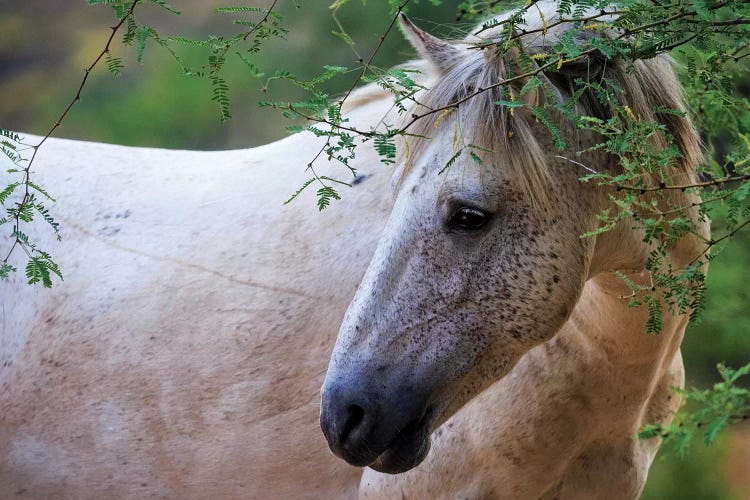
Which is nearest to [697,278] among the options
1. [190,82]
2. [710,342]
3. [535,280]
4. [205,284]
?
[535,280]

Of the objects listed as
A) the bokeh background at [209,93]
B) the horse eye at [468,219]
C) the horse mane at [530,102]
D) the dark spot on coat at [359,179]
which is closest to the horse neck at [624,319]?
the horse mane at [530,102]

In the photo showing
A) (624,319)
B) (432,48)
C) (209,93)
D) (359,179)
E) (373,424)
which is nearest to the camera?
(373,424)

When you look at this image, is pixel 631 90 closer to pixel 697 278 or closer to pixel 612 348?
pixel 697 278

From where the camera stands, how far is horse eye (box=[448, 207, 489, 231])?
195cm

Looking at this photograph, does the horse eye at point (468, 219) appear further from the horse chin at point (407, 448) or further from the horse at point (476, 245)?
the horse chin at point (407, 448)

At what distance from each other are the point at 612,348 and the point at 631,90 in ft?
2.38

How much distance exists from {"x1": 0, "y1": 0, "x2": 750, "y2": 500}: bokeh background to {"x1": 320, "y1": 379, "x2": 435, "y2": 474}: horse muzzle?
3041 mm

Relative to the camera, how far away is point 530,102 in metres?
1.99

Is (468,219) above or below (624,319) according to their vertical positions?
above

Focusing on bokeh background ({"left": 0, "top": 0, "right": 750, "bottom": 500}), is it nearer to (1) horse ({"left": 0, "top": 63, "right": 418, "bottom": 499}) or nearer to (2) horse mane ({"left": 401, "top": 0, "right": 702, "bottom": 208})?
(1) horse ({"left": 0, "top": 63, "right": 418, "bottom": 499})

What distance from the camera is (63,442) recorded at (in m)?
2.86

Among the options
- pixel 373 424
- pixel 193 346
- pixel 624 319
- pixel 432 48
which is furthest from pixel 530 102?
pixel 193 346

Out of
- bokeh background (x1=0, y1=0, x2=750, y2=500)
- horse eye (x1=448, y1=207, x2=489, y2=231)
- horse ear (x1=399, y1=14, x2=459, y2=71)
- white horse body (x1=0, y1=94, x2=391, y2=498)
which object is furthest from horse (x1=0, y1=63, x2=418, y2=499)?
bokeh background (x1=0, y1=0, x2=750, y2=500)

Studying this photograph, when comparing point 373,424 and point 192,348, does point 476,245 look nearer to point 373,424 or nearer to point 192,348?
point 373,424
